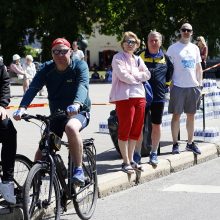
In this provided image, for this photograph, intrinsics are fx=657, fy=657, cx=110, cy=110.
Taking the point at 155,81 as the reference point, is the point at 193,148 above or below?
below

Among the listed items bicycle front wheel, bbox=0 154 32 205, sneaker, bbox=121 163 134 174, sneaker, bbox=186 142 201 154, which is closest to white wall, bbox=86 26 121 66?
sneaker, bbox=186 142 201 154

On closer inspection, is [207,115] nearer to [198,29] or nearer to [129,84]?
[129,84]

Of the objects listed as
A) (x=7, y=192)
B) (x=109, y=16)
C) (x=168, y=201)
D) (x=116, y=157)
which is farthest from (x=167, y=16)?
(x=7, y=192)

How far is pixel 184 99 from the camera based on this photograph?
10.0 m

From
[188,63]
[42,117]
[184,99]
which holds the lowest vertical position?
[184,99]

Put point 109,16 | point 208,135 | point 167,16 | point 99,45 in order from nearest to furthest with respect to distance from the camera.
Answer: point 208,135 → point 167,16 → point 109,16 → point 99,45

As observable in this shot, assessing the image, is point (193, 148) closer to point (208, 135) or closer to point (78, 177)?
point (208, 135)

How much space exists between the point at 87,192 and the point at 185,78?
12.1ft

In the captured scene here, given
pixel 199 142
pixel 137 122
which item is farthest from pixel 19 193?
pixel 199 142

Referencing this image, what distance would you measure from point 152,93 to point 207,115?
654 cm

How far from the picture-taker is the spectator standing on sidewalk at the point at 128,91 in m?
8.15

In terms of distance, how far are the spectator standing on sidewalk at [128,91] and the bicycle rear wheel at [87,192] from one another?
1412mm

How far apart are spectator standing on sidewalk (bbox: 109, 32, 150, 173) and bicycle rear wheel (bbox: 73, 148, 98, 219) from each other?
55.6 inches

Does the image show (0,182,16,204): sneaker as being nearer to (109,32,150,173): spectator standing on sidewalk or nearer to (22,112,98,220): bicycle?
(22,112,98,220): bicycle
